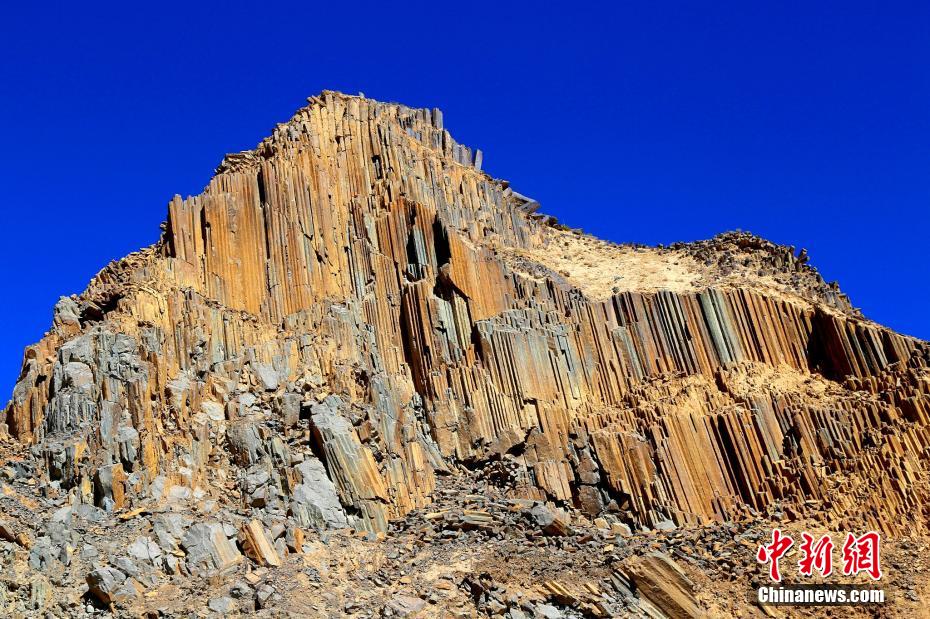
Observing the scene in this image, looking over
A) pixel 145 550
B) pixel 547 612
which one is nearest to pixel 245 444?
pixel 145 550

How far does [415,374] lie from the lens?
44.1 meters

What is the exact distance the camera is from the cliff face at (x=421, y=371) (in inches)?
1430

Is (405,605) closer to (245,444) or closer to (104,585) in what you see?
(104,585)

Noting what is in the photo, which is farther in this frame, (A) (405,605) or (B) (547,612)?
(B) (547,612)

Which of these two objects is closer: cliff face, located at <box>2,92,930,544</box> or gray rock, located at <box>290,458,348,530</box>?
gray rock, located at <box>290,458,348,530</box>

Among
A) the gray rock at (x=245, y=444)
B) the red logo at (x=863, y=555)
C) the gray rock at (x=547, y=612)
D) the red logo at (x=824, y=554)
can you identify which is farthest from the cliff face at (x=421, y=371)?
the gray rock at (x=547, y=612)

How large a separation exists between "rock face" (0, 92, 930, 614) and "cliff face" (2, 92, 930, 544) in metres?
0.11

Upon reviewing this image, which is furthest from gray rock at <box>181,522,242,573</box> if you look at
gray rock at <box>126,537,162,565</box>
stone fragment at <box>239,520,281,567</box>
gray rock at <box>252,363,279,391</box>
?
gray rock at <box>252,363,279,391</box>

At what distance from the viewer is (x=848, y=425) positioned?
135ft

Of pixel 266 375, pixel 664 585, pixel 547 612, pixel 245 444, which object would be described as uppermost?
pixel 266 375

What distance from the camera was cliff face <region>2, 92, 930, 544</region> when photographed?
36.3m

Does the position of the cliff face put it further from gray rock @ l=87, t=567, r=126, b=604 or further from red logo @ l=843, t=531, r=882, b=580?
gray rock @ l=87, t=567, r=126, b=604

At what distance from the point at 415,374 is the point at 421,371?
0.43 metres

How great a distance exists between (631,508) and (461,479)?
7102 millimetres
